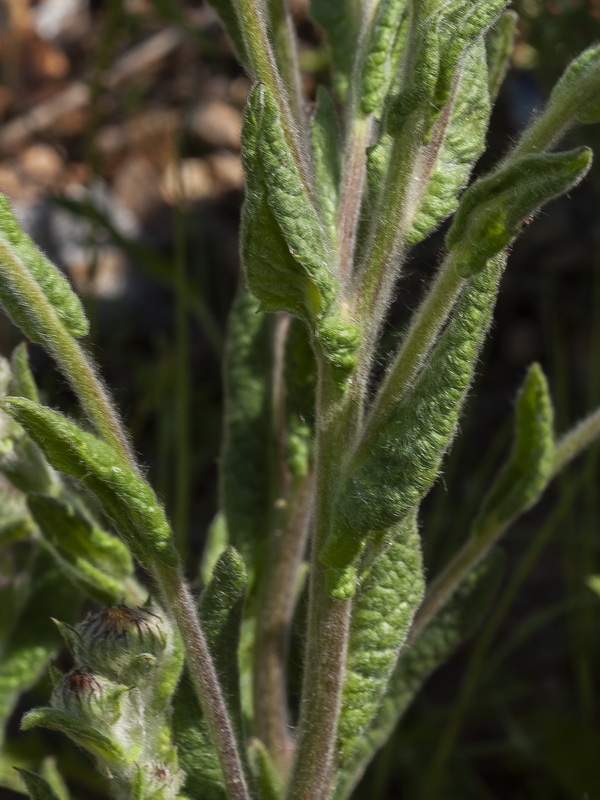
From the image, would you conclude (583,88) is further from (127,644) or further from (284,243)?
(127,644)

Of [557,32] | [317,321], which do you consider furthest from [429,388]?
[557,32]

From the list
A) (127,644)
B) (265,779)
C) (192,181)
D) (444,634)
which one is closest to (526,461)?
(444,634)

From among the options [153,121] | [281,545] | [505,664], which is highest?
[153,121]

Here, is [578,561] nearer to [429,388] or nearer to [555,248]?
[555,248]

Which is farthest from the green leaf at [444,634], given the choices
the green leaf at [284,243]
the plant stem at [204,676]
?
the green leaf at [284,243]

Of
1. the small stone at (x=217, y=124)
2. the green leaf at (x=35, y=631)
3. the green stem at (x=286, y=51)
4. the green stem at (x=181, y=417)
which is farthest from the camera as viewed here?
the small stone at (x=217, y=124)

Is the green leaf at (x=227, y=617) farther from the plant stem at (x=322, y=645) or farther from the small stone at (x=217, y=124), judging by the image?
the small stone at (x=217, y=124)
